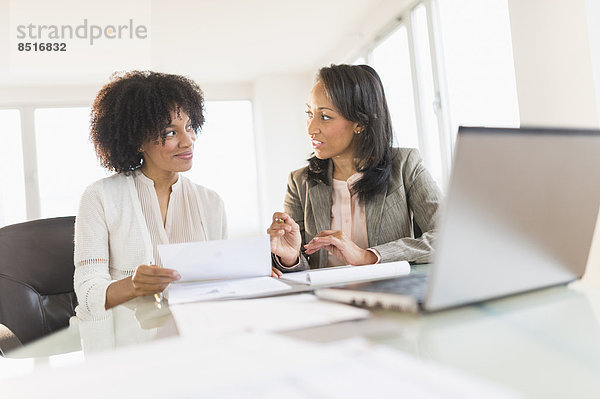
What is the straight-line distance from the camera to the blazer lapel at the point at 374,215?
171 centimetres

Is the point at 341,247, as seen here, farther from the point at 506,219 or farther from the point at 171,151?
the point at 506,219

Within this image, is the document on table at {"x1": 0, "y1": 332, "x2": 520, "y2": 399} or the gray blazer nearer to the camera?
the document on table at {"x1": 0, "y1": 332, "x2": 520, "y2": 399}

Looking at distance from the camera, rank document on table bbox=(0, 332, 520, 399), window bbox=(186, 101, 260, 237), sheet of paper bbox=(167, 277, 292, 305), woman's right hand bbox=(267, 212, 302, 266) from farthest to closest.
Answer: window bbox=(186, 101, 260, 237)
woman's right hand bbox=(267, 212, 302, 266)
sheet of paper bbox=(167, 277, 292, 305)
document on table bbox=(0, 332, 520, 399)

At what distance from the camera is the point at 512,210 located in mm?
553

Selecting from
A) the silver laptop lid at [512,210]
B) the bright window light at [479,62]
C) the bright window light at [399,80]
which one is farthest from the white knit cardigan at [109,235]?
the bright window light at [399,80]

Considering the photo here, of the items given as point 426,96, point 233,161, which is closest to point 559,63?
point 426,96

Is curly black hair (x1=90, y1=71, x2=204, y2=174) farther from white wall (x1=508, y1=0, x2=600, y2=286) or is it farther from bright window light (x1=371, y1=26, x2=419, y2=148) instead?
bright window light (x1=371, y1=26, x2=419, y2=148)

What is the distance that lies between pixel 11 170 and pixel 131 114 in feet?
20.8

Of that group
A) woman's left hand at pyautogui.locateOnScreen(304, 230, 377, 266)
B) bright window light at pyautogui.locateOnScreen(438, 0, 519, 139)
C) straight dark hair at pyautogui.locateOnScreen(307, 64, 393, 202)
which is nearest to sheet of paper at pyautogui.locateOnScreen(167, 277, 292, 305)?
woman's left hand at pyautogui.locateOnScreen(304, 230, 377, 266)

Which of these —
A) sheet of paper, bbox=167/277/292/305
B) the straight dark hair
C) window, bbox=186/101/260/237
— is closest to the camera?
sheet of paper, bbox=167/277/292/305

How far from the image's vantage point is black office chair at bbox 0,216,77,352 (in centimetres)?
139

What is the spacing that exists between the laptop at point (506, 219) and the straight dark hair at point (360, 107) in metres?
1.25

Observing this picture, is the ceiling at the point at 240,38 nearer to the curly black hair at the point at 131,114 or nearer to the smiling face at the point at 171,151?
the curly black hair at the point at 131,114

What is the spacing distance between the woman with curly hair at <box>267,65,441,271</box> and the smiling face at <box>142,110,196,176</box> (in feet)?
1.30
